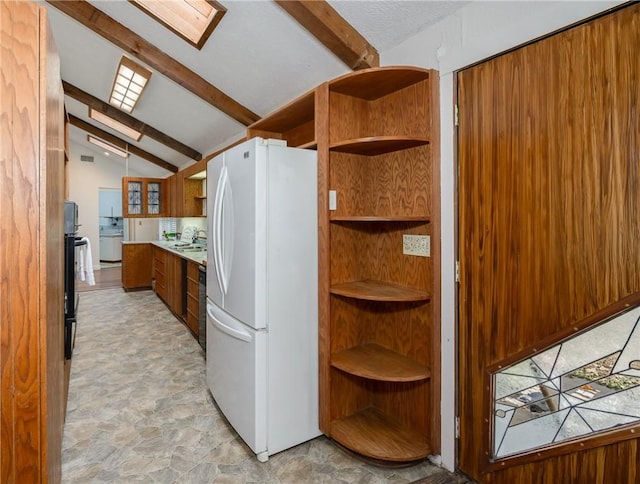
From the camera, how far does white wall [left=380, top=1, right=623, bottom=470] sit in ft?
5.24

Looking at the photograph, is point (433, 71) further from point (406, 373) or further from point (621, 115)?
point (406, 373)

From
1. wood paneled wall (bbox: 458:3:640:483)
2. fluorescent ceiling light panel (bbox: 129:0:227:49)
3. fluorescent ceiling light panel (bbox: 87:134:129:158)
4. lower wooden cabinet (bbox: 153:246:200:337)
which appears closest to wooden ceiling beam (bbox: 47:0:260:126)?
fluorescent ceiling light panel (bbox: 129:0:227:49)

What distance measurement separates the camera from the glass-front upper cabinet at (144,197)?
21.9ft

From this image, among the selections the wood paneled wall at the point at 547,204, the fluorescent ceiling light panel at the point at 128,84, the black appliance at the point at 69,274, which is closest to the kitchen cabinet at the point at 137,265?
the fluorescent ceiling light panel at the point at 128,84

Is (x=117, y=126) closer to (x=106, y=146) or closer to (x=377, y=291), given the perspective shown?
(x=106, y=146)

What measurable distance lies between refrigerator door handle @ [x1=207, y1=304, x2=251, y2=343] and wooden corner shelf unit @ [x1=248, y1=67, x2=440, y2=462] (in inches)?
17.7

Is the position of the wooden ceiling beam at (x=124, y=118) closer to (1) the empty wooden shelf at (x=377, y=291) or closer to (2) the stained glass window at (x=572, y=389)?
(1) the empty wooden shelf at (x=377, y=291)

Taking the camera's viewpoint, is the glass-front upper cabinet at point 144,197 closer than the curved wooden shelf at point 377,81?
No

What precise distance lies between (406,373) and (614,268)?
1092 millimetres

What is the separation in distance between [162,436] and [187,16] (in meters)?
3.05

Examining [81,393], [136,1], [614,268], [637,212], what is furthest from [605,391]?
[136,1]

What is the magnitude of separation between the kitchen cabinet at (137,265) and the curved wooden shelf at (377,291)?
5.56 meters

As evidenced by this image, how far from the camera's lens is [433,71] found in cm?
186

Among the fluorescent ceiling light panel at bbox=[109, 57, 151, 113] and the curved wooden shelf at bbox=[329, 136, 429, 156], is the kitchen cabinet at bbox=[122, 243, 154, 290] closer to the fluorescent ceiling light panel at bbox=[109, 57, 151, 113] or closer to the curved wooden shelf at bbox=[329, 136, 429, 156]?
the fluorescent ceiling light panel at bbox=[109, 57, 151, 113]
